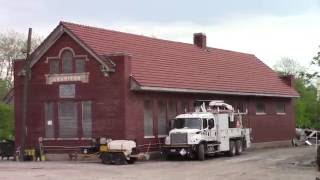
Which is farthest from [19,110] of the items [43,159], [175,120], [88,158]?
[175,120]

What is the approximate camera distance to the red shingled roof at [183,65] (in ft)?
132

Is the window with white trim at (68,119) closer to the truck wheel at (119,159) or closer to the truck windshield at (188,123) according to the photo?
the truck wheel at (119,159)

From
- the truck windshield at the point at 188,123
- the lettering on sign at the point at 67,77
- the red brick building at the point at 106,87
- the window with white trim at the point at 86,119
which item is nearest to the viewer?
the truck windshield at the point at 188,123

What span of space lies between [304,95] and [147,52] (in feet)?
126

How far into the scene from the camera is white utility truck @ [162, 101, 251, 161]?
36.4 meters

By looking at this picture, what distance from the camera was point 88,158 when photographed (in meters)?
37.9

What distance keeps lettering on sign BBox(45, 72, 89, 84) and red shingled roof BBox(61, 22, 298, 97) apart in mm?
1799

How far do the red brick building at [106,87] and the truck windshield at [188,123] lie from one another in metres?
2.31

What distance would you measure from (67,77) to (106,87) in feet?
9.34

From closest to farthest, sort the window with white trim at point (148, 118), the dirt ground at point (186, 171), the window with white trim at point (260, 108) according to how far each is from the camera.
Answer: the dirt ground at point (186, 171) → the window with white trim at point (148, 118) → the window with white trim at point (260, 108)

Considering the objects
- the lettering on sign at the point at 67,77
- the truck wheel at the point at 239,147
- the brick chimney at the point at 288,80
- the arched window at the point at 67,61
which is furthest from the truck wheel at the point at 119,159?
the brick chimney at the point at 288,80

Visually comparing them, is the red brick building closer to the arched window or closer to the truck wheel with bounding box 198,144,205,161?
the arched window

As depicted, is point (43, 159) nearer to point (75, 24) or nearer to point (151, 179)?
point (75, 24)

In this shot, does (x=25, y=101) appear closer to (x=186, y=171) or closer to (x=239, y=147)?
(x=239, y=147)
